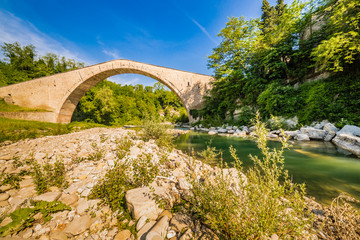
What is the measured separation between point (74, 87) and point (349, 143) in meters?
18.9

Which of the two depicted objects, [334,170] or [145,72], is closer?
[334,170]

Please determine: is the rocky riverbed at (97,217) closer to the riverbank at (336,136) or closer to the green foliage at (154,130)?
the riverbank at (336,136)

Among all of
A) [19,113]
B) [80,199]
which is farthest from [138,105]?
[80,199]

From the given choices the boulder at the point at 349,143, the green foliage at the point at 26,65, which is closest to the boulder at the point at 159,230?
the boulder at the point at 349,143

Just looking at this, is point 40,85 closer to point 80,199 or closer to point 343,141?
point 80,199

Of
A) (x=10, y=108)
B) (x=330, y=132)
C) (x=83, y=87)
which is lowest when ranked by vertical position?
(x=330, y=132)

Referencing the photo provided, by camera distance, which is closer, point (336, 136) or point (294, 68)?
point (336, 136)

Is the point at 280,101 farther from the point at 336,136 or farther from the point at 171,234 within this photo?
the point at 171,234

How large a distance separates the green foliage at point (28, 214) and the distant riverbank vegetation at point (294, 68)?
29.3 feet

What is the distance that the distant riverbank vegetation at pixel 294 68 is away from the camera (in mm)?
5551

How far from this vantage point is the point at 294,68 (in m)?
8.69

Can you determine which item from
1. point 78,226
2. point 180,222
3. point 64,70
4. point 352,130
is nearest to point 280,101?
point 352,130

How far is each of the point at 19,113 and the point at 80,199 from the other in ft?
51.1

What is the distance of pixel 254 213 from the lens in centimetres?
89
